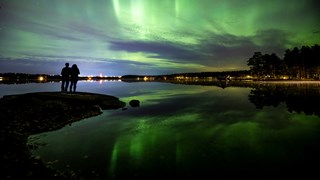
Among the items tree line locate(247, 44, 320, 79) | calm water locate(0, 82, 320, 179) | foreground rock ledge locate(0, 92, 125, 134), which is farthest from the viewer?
tree line locate(247, 44, 320, 79)

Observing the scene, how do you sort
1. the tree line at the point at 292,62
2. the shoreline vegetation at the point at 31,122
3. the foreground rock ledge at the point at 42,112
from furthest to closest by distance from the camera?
the tree line at the point at 292,62
the foreground rock ledge at the point at 42,112
the shoreline vegetation at the point at 31,122

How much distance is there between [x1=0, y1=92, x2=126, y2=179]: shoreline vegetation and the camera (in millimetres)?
8720

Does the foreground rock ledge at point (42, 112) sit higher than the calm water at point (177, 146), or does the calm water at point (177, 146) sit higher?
the foreground rock ledge at point (42, 112)

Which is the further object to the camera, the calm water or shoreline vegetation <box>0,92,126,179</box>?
the calm water

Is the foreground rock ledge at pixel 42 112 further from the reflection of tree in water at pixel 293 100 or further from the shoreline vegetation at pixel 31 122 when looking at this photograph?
Answer: the reflection of tree in water at pixel 293 100

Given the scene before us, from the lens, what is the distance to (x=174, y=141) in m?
13.8

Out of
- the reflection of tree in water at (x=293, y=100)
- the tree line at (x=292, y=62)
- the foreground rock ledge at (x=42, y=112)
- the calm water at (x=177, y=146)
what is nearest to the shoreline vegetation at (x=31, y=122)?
the foreground rock ledge at (x=42, y=112)

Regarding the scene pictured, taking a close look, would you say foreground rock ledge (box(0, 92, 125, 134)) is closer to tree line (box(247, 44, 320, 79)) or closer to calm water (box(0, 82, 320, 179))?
calm water (box(0, 82, 320, 179))

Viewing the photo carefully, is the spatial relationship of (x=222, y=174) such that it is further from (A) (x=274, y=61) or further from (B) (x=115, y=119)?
(A) (x=274, y=61)

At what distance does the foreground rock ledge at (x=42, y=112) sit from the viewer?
1603 centimetres

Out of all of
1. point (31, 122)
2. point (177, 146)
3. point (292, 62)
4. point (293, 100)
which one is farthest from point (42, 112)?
point (292, 62)

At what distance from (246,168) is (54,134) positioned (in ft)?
36.0

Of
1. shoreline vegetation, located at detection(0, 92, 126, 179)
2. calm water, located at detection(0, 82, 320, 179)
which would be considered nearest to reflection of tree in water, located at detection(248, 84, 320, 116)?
calm water, located at detection(0, 82, 320, 179)

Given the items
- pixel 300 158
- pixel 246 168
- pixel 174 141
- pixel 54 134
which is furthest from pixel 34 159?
pixel 300 158
